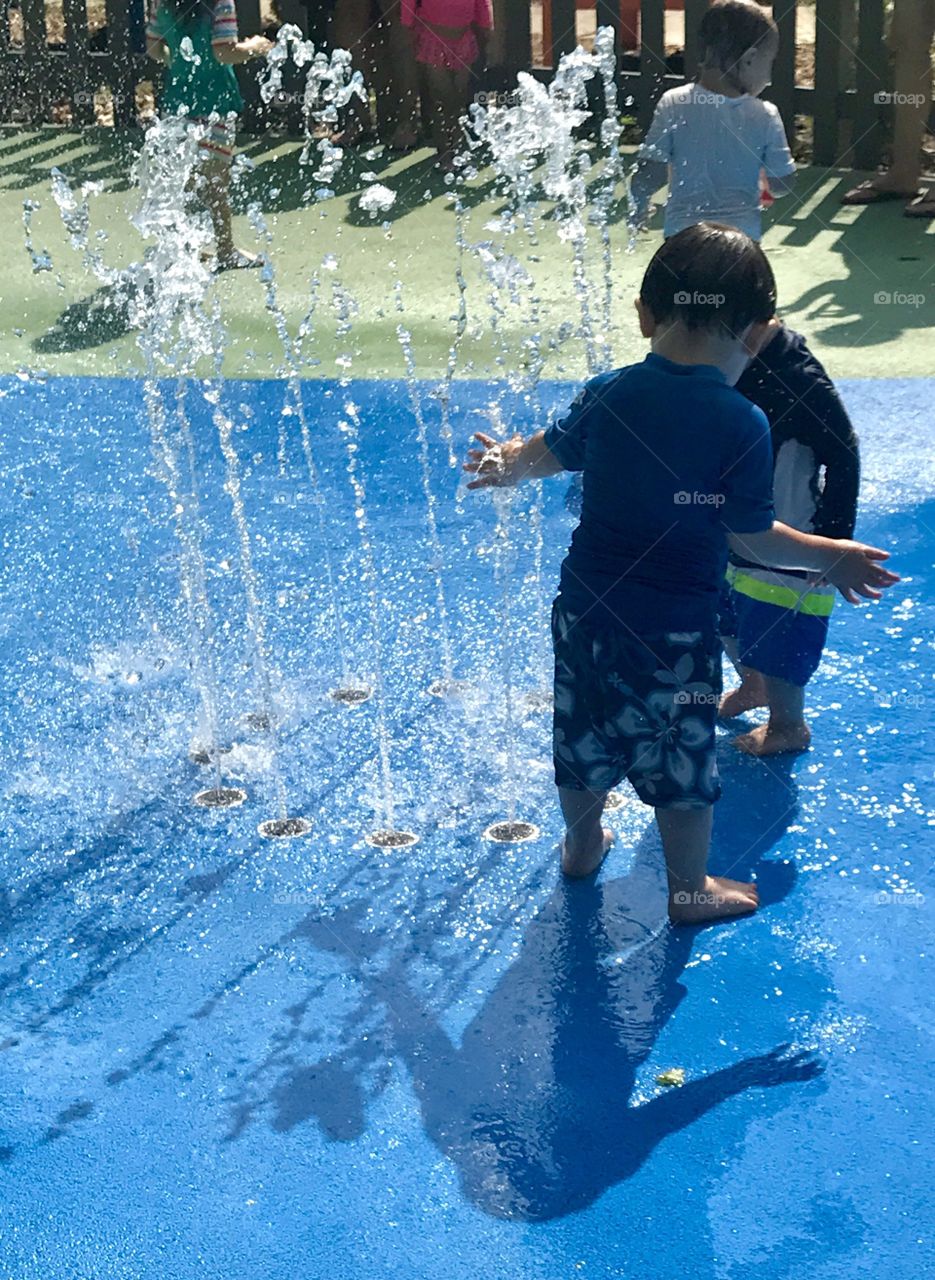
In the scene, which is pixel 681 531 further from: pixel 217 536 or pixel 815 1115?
pixel 217 536

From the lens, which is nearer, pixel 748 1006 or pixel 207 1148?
pixel 207 1148

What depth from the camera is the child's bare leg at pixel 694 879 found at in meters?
3.09

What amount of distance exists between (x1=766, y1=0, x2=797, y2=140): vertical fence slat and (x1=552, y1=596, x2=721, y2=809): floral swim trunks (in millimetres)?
6952

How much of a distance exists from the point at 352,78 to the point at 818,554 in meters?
7.74

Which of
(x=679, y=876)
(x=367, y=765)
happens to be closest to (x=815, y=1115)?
(x=679, y=876)

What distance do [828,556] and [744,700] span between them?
1.06 m

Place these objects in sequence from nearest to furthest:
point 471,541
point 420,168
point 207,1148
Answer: point 207,1148
point 471,541
point 420,168

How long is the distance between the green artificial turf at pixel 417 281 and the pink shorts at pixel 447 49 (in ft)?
1.87

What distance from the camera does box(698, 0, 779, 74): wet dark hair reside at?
4.88m

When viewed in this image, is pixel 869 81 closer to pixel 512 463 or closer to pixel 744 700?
pixel 744 700

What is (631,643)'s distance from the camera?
2.98 m

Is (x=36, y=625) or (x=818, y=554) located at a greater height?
(x=818, y=554)

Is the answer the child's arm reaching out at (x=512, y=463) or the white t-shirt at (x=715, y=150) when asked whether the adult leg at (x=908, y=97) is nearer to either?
the white t-shirt at (x=715, y=150)

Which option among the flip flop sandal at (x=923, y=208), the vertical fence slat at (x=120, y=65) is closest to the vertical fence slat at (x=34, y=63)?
the vertical fence slat at (x=120, y=65)
